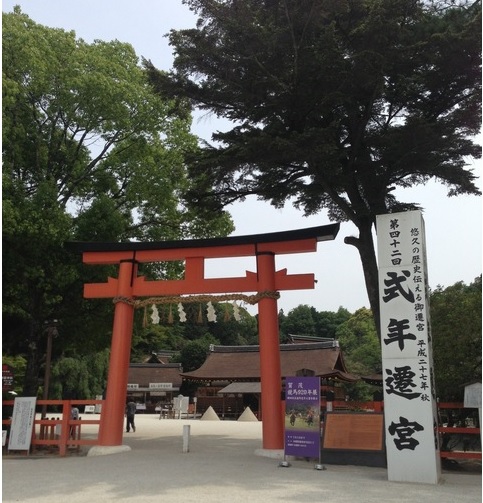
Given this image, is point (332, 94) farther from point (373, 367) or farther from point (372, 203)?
point (373, 367)

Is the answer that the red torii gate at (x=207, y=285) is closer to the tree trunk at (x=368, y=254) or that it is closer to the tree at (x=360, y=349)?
the tree trunk at (x=368, y=254)

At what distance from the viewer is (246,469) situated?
901 centimetres

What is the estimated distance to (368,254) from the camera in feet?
41.8

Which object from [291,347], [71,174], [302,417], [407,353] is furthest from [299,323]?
[407,353]

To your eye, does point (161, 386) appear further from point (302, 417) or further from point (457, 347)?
point (457, 347)

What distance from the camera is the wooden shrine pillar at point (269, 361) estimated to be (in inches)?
422

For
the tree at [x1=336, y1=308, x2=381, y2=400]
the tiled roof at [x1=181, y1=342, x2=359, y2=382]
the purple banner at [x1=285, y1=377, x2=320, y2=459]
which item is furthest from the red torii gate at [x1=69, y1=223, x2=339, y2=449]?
the tree at [x1=336, y1=308, x2=381, y2=400]

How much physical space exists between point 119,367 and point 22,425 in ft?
8.75

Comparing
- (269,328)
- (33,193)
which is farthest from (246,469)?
(33,193)

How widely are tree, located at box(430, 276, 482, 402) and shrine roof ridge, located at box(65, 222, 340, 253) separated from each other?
295cm

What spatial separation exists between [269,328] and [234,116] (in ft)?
16.9

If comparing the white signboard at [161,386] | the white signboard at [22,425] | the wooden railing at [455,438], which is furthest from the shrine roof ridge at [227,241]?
the white signboard at [161,386]

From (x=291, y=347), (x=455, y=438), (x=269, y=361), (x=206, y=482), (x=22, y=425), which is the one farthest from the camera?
(x=291, y=347)

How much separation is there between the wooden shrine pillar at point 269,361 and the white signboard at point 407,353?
119 inches
